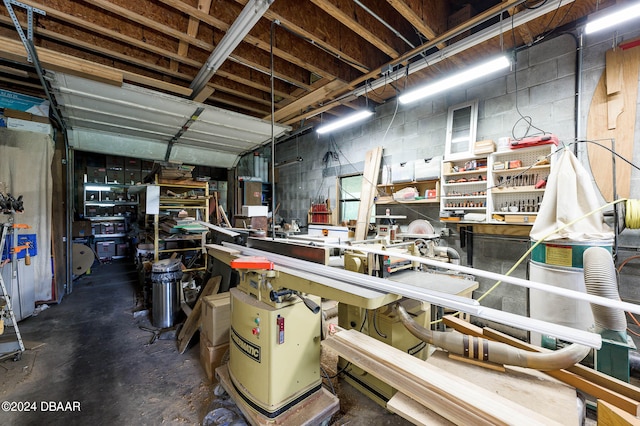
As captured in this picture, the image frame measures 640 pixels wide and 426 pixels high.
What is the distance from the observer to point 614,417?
832 millimetres

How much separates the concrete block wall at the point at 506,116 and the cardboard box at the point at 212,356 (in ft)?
9.79

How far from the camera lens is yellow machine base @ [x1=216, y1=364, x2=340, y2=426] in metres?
1.48

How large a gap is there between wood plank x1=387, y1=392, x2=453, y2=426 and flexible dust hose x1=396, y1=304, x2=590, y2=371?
1.19 feet

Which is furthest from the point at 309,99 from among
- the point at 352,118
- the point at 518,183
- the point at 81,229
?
the point at 81,229

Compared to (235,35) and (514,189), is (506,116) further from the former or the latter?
(235,35)

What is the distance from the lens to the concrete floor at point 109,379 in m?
1.71

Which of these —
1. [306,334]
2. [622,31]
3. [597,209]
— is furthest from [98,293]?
[622,31]

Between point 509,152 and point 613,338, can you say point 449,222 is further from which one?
point 613,338

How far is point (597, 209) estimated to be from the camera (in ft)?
6.48

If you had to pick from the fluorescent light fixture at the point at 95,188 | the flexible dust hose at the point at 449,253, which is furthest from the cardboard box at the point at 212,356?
the fluorescent light fixture at the point at 95,188

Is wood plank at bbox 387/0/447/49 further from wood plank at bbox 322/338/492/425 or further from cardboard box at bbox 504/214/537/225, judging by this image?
wood plank at bbox 322/338/492/425

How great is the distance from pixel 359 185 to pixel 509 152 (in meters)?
2.41

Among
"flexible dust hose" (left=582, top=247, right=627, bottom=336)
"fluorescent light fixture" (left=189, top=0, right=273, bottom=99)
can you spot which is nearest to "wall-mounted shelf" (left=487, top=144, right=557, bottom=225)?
"flexible dust hose" (left=582, top=247, right=627, bottom=336)

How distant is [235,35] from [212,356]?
2.67 meters
